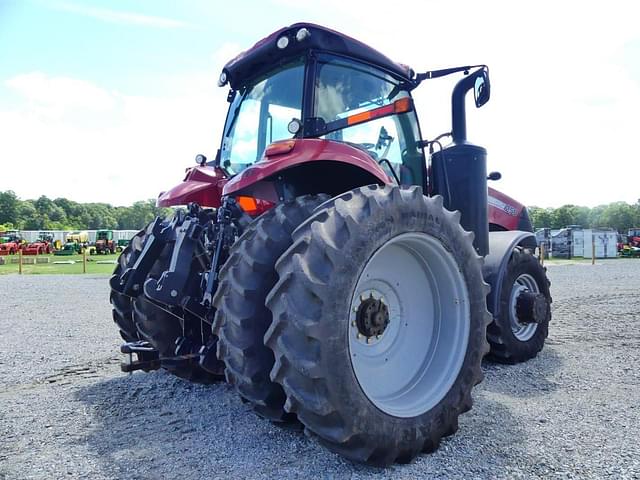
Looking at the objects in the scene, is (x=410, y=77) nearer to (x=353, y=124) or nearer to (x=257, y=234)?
(x=353, y=124)

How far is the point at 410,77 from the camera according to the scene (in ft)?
13.3

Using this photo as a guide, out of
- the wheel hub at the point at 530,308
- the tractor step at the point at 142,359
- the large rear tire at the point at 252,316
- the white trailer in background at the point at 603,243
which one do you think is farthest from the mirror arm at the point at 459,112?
the white trailer in background at the point at 603,243

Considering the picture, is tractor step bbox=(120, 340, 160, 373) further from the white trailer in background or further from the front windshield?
the white trailer in background

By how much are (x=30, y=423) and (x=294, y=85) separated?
9.17 feet

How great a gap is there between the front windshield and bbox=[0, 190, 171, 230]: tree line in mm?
79558

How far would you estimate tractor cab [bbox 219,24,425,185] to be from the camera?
3293 mm

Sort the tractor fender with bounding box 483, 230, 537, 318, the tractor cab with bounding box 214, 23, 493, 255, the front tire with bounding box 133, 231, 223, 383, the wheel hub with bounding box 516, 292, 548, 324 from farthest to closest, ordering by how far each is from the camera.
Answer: the wheel hub with bounding box 516, 292, 548, 324, the tractor fender with bounding box 483, 230, 537, 318, the front tire with bounding box 133, 231, 223, 383, the tractor cab with bounding box 214, 23, 493, 255

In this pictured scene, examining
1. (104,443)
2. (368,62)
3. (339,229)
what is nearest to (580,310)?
(368,62)

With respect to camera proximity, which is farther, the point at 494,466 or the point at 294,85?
the point at 294,85

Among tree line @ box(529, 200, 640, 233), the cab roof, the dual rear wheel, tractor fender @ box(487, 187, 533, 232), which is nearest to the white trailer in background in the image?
tractor fender @ box(487, 187, 533, 232)

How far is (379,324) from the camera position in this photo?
2682 mm

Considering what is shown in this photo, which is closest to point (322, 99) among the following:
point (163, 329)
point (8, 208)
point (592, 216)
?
point (163, 329)

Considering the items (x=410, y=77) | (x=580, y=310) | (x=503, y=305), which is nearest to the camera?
(x=410, y=77)

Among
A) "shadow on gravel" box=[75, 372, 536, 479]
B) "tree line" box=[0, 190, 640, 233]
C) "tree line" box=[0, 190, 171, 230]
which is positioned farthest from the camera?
"tree line" box=[0, 190, 171, 230]
